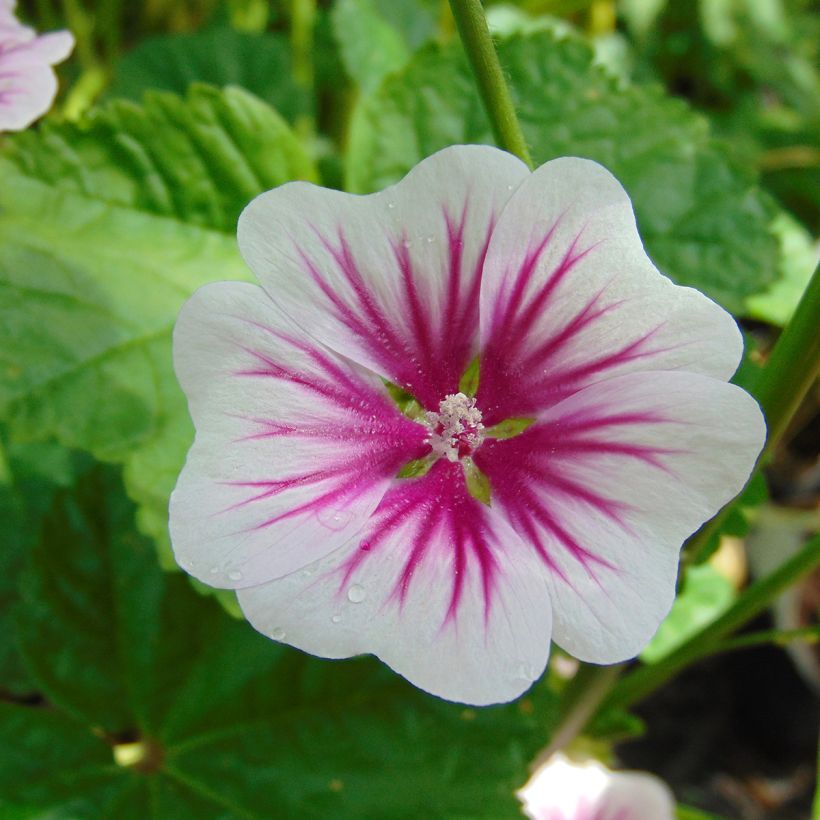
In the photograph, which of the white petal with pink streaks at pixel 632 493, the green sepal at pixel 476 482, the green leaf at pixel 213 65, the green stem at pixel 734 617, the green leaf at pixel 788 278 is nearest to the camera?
the white petal with pink streaks at pixel 632 493

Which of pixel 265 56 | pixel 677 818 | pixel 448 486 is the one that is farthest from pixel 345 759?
pixel 265 56

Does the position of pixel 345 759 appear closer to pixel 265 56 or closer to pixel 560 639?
pixel 560 639

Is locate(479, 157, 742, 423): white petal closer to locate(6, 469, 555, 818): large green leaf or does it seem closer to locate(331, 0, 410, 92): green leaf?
locate(6, 469, 555, 818): large green leaf

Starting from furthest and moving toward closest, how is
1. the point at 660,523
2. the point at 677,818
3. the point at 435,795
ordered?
the point at 677,818
the point at 435,795
the point at 660,523

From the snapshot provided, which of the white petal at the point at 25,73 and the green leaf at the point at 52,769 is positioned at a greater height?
the white petal at the point at 25,73

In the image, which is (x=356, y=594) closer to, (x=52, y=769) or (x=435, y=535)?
(x=435, y=535)

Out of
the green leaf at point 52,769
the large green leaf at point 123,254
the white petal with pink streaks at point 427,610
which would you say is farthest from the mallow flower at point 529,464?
the green leaf at point 52,769

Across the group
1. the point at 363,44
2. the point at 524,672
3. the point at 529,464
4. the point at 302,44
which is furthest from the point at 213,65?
the point at 524,672

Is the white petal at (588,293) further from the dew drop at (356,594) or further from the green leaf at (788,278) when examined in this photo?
the green leaf at (788,278)
